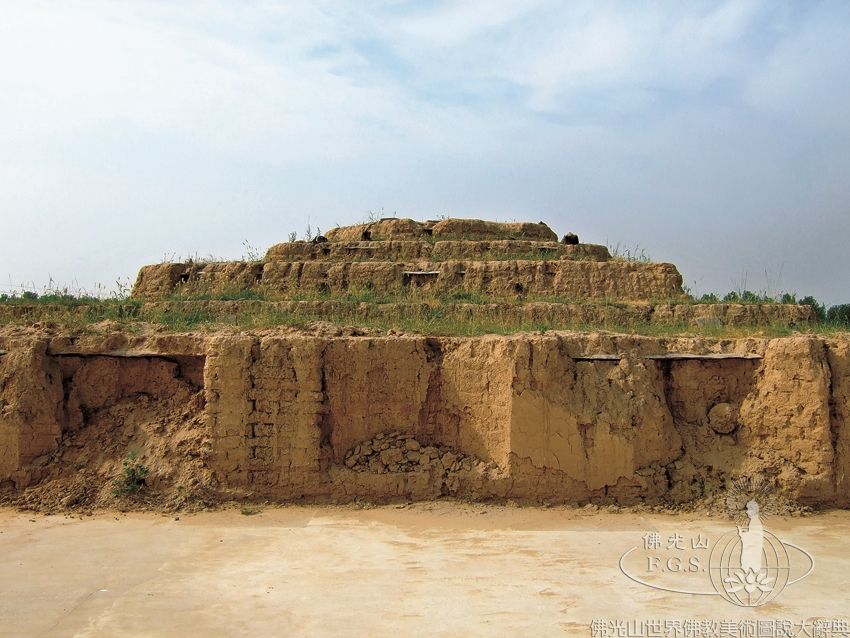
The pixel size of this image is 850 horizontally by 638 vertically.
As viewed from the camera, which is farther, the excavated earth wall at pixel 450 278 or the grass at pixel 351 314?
the excavated earth wall at pixel 450 278

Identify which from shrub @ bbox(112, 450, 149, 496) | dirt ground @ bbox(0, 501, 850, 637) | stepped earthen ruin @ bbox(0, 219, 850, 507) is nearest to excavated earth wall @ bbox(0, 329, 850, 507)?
stepped earthen ruin @ bbox(0, 219, 850, 507)

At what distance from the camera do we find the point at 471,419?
29.1 feet

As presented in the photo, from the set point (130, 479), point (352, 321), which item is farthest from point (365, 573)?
point (352, 321)

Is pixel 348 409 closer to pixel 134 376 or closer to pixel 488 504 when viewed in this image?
pixel 488 504

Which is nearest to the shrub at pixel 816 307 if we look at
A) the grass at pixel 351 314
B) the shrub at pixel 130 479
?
the grass at pixel 351 314

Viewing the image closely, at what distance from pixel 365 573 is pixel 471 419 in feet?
9.73

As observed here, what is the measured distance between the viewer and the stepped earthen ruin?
855 centimetres

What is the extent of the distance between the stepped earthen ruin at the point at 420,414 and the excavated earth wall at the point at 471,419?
0.7 inches

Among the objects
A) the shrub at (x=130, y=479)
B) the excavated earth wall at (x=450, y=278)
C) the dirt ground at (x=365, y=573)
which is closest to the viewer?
the dirt ground at (x=365, y=573)

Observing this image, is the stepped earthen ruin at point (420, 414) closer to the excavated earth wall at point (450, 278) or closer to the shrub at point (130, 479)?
the shrub at point (130, 479)

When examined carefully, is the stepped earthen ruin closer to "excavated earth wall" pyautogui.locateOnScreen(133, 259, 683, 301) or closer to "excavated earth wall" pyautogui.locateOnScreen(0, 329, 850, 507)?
"excavated earth wall" pyautogui.locateOnScreen(0, 329, 850, 507)

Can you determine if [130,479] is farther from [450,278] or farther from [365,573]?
[450,278]

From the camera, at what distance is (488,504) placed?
841 centimetres

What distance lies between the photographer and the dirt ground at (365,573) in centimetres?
527
